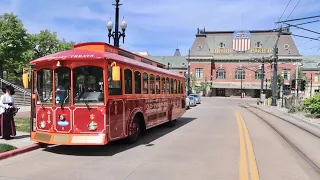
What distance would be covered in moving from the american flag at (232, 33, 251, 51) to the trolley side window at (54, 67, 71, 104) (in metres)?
91.0

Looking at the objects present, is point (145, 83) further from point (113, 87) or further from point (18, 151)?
point (18, 151)

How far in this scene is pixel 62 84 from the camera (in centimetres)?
836

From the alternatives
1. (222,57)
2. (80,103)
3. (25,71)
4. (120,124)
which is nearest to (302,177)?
(120,124)

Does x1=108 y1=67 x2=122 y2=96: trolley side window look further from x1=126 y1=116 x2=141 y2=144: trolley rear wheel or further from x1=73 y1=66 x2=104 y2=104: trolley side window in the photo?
x1=126 y1=116 x2=141 y2=144: trolley rear wheel

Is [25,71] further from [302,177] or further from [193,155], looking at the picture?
[302,177]

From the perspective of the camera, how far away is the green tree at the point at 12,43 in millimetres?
45656

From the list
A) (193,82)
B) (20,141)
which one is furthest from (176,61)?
(20,141)

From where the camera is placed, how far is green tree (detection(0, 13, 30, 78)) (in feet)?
150

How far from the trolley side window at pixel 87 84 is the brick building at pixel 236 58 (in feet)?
288

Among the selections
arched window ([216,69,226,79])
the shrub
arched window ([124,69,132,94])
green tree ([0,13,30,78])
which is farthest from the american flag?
arched window ([124,69,132,94])

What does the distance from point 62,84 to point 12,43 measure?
141ft

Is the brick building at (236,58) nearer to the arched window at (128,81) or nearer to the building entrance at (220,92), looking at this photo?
the building entrance at (220,92)

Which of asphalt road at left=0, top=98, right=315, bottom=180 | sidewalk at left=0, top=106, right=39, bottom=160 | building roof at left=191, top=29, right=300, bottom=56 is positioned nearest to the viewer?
asphalt road at left=0, top=98, right=315, bottom=180

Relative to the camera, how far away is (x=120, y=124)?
8758mm
